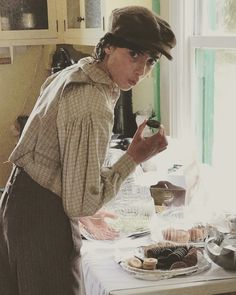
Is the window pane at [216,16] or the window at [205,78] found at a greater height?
the window pane at [216,16]

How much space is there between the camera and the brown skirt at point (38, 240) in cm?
150

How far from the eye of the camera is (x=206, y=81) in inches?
92.0

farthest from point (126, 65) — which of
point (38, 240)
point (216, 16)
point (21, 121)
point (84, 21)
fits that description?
point (21, 121)

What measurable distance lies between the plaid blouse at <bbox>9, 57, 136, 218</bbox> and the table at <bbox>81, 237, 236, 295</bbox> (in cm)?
21

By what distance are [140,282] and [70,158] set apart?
37cm

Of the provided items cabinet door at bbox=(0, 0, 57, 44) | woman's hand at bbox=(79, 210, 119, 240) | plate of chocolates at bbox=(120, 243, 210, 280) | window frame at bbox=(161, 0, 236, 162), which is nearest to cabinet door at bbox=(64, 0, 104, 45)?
cabinet door at bbox=(0, 0, 57, 44)

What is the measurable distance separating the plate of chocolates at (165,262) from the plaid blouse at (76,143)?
219 millimetres

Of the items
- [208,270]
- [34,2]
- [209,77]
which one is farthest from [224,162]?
[34,2]

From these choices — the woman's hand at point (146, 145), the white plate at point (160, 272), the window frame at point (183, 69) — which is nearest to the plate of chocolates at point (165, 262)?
the white plate at point (160, 272)

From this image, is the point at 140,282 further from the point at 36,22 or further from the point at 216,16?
the point at 36,22

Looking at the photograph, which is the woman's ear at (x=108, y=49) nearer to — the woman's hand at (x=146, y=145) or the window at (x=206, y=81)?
the woman's hand at (x=146, y=145)

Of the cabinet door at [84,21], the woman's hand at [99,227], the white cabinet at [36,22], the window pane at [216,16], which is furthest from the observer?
the white cabinet at [36,22]

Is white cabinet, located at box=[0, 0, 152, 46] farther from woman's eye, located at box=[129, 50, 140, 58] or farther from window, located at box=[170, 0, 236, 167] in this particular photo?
woman's eye, located at box=[129, 50, 140, 58]

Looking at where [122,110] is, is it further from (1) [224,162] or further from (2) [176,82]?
(1) [224,162]
